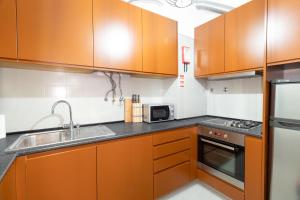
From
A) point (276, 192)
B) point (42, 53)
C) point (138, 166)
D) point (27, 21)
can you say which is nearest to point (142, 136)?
point (138, 166)

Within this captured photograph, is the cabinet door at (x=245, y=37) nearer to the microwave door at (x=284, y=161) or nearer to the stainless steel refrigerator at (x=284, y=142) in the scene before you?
the stainless steel refrigerator at (x=284, y=142)

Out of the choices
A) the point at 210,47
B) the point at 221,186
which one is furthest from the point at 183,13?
the point at 221,186

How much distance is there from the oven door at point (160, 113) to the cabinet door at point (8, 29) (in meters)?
1.45

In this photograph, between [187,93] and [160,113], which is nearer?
[160,113]

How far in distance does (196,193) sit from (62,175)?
1570 millimetres

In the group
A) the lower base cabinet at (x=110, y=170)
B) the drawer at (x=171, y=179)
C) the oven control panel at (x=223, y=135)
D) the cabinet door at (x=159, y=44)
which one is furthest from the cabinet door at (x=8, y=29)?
the oven control panel at (x=223, y=135)

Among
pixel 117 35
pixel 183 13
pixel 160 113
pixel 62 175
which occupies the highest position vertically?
pixel 183 13

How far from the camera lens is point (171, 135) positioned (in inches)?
70.9

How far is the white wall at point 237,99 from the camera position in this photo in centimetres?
201

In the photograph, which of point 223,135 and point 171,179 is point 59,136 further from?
point 223,135

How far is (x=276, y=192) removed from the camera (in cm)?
137

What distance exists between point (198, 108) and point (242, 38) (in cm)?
110

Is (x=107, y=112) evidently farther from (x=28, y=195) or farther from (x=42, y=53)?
(x=28, y=195)

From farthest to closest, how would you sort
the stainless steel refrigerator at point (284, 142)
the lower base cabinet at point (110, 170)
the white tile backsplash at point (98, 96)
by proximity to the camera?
the white tile backsplash at point (98, 96)
the stainless steel refrigerator at point (284, 142)
the lower base cabinet at point (110, 170)
